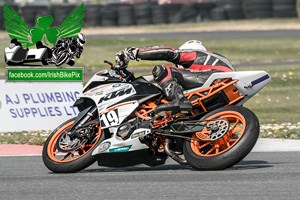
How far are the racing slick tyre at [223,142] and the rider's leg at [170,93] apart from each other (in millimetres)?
278

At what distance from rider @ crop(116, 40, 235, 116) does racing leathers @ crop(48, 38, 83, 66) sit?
5538 millimetres

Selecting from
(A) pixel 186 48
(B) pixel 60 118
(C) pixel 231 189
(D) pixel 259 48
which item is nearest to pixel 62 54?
(B) pixel 60 118

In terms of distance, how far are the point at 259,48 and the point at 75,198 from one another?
74.3 feet

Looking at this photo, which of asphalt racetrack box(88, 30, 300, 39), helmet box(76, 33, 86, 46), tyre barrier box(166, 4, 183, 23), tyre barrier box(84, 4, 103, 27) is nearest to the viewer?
helmet box(76, 33, 86, 46)

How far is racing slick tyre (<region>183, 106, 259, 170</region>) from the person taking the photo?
6.52 m

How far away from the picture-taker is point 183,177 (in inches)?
260

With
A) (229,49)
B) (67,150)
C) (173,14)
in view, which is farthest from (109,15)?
(67,150)

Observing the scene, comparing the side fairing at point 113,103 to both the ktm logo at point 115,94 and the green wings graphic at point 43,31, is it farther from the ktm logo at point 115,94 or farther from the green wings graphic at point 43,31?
the green wings graphic at point 43,31

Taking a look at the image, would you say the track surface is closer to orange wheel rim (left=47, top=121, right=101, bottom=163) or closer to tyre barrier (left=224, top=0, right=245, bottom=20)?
orange wheel rim (left=47, top=121, right=101, bottom=163)

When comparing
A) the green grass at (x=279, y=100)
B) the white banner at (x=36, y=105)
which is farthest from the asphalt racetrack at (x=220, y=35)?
the white banner at (x=36, y=105)

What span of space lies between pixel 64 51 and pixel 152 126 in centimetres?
621

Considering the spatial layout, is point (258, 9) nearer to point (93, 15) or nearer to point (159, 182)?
point (93, 15)

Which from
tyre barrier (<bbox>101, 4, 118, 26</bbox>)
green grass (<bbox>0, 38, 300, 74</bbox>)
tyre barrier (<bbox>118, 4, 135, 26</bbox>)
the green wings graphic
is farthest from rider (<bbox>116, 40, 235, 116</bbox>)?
tyre barrier (<bbox>118, 4, 135, 26</bbox>)

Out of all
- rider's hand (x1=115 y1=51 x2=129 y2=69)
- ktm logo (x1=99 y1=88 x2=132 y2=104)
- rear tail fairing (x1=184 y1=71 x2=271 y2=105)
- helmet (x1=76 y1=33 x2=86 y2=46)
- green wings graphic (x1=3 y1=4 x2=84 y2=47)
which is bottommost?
helmet (x1=76 y1=33 x2=86 y2=46)
